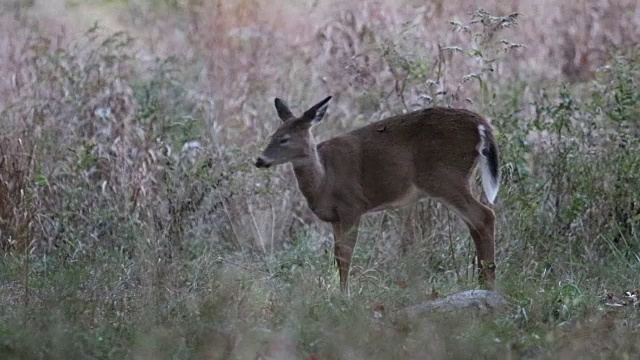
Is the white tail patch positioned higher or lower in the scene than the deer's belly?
higher

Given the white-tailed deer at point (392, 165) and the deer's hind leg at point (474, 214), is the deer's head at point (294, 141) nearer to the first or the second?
the white-tailed deer at point (392, 165)

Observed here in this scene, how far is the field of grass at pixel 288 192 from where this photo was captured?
5.10 m

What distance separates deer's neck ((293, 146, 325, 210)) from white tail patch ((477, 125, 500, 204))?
1001 millimetres

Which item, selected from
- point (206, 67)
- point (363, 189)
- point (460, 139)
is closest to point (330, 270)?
point (363, 189)

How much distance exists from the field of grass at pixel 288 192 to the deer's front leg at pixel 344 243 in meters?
0.09

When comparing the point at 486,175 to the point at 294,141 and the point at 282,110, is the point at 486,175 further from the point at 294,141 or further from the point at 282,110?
the point at 282,110

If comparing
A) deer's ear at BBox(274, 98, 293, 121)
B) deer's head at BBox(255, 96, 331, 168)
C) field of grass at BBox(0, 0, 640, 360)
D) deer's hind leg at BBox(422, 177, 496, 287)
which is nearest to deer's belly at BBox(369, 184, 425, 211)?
deer's hind leg at BBox(422, 177, 496, 287)

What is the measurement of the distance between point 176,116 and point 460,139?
314 cm

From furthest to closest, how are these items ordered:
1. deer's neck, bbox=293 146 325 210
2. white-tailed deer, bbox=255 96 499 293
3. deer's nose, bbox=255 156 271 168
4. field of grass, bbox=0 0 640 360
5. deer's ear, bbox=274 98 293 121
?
deer's ear, bbox=274 98 293 121, deer's neck, bbox=293 146 325 210, deer's nose, bbox=255 156 271 168, white-tailed deer, bbox=255 96 499 293, field of grass, bbox=0 0 640 360

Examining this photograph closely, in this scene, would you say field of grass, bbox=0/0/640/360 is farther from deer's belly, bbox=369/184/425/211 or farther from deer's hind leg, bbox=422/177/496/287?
deer's belly, bbox=369/184/425/211

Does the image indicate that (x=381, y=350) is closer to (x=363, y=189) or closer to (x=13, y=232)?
(x=363, y=189)

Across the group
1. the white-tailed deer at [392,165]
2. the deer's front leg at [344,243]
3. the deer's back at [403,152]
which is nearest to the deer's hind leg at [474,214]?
the white-tailed deer at [392,165]

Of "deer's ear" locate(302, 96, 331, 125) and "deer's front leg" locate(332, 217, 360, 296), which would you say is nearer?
"deer's front leg" locate(332, 217, 360, 296)

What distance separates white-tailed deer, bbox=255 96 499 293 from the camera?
286 inches
